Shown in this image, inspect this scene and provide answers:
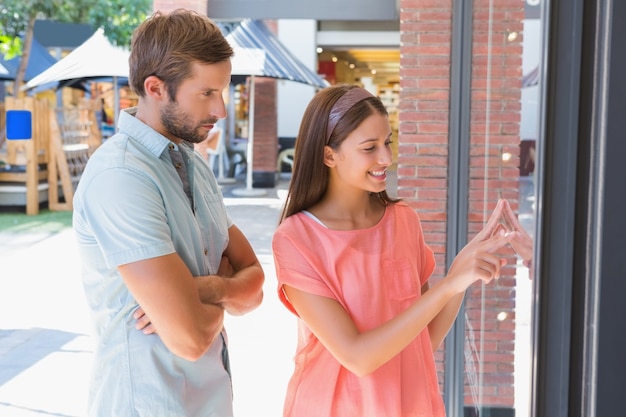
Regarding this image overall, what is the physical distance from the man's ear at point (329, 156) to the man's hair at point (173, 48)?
0.96 feet

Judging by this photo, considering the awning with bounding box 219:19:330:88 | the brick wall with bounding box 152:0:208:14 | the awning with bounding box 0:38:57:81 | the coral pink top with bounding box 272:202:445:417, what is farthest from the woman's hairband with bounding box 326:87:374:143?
the awning with bounding box 0:38:57:81

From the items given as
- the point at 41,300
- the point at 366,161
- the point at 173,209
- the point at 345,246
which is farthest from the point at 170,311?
the point at 41,300

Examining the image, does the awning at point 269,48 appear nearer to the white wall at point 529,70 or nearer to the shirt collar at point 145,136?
the shirt collar at point 145,136

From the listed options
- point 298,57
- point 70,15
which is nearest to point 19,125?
point 70,15

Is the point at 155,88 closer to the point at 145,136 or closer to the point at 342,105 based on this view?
the point at 145,136

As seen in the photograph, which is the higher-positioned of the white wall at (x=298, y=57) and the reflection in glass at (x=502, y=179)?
the white wall at (x=298, y=57)

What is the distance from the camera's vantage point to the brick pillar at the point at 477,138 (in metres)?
2.05

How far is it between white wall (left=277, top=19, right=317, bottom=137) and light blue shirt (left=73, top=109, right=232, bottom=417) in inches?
718

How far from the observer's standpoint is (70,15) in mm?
19594

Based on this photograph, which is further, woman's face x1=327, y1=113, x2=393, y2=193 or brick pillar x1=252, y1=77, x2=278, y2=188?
brick pillar x1=252, y1=77, x2=278, y2=188

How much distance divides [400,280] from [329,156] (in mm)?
310

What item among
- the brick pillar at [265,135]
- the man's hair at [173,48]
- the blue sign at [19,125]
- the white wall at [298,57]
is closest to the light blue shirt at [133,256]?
the man's hair at [173,48]

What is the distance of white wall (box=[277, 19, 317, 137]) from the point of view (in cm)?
2033

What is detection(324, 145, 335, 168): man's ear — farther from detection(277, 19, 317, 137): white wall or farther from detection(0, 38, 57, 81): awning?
detection(0, 38, 57, 81): awning
